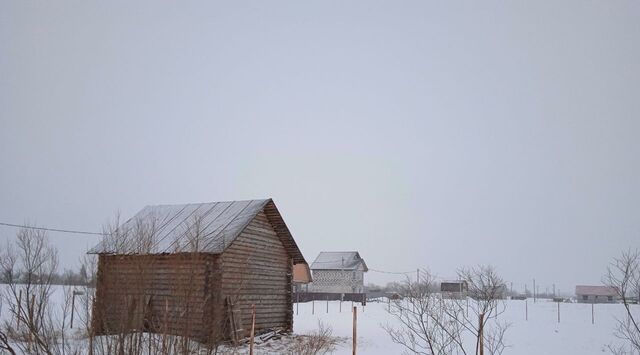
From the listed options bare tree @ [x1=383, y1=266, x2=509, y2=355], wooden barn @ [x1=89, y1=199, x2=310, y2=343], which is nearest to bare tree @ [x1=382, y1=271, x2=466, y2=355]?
bare tree @ [x1=383, y1=266, x2=509, y2=355]

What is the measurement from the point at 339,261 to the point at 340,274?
2.10 m

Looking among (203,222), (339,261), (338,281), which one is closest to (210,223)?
(203,222)

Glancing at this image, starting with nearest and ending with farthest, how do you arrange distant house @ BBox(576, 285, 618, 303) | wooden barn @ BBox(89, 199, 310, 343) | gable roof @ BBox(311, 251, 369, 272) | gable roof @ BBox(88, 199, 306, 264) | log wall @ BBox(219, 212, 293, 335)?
wooden barn @ BBox(89, 199, 310, 343), gable roof @ BBox(88, 199, 306, 264), log wall @ BBox(219, 212, 293, 335), gable roof @ BBox(311, 251, 369, 272), distant house @ BBox(576, 285, 618, 303)

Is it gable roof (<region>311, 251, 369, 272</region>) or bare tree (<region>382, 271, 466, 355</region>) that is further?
gable roof (<region>311, 251, 369, 272</region>)

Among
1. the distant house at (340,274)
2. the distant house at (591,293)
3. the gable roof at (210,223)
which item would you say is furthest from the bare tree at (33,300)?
the distant house at (591,293)

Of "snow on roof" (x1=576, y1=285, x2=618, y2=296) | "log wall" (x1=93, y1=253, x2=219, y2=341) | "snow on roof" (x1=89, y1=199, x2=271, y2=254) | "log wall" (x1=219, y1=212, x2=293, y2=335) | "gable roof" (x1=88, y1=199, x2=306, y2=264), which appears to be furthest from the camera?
"snow on roof" (x1=576, y1=285, x2=618, y2=296)

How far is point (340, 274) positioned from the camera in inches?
3211

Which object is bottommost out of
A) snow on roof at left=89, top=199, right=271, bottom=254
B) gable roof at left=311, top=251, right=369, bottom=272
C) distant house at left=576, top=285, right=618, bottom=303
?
distant house at left=576, top=285, right=618, bottom=303

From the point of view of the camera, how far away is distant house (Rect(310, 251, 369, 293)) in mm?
81125

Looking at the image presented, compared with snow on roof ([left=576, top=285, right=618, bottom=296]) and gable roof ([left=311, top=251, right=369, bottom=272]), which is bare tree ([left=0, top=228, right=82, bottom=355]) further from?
snow on roof ([left=576, top=285, right=618, bottom=296])

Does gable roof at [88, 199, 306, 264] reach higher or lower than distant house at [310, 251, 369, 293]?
higher

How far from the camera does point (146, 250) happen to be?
9.06m

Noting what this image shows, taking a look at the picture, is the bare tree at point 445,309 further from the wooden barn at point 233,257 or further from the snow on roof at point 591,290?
the snow on roof at point 591,290

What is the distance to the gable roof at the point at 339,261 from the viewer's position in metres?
81.4
